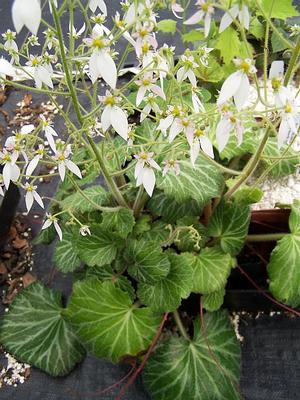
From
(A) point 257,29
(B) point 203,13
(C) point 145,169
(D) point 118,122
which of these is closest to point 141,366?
(C) point 145,169

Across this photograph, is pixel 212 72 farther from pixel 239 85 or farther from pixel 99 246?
pixel 239 85

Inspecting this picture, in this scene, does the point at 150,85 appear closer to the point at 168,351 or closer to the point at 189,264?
the point at 189,264

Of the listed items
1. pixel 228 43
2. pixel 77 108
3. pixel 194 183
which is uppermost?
pixel 77 108

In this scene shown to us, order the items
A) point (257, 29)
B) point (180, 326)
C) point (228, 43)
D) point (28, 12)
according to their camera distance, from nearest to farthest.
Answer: point (28, 12) → point (180, 326) → point (228, 43) → point (257, 29)

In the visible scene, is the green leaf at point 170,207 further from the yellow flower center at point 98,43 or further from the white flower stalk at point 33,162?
the yellow flower center at point 98,43

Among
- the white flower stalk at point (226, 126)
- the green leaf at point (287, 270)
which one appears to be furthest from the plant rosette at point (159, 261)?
the white flower stalk at point (226, 126)
